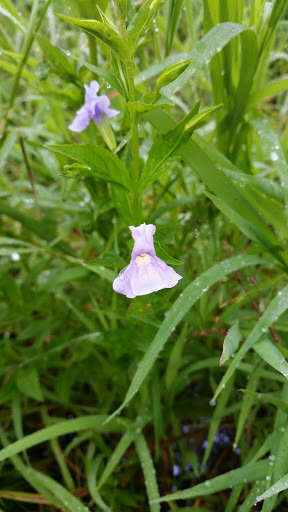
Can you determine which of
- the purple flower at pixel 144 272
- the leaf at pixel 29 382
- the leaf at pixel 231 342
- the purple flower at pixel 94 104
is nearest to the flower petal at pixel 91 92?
the purple flower at pixel 94 104

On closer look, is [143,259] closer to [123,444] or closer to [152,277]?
[152,277]

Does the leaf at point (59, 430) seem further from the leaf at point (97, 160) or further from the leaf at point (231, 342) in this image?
the leaf at point (97, 160)

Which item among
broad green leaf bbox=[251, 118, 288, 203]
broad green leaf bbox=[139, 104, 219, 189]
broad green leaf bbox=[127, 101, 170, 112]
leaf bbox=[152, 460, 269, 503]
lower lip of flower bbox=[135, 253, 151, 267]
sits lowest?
leaf bbox=[152, 460, 269, 503]

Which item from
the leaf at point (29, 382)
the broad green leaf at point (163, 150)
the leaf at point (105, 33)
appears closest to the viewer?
the leaf at point (105, 33)

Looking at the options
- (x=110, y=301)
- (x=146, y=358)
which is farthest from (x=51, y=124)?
(x=146, y=358)

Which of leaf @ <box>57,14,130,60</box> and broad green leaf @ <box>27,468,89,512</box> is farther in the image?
broad green leaf @ <box>27,468,89,512</box>

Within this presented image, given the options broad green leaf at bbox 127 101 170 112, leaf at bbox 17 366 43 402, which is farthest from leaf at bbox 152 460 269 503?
broad green leaf at bbox 127 101 170 112

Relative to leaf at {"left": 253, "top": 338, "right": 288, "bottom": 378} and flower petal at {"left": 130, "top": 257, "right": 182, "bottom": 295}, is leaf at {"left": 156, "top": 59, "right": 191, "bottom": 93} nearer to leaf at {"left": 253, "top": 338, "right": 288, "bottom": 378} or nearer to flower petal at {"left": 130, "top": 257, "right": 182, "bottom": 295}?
flower petal at {"left": 130, "top": 257, "right": 182, "bottom": 295}
